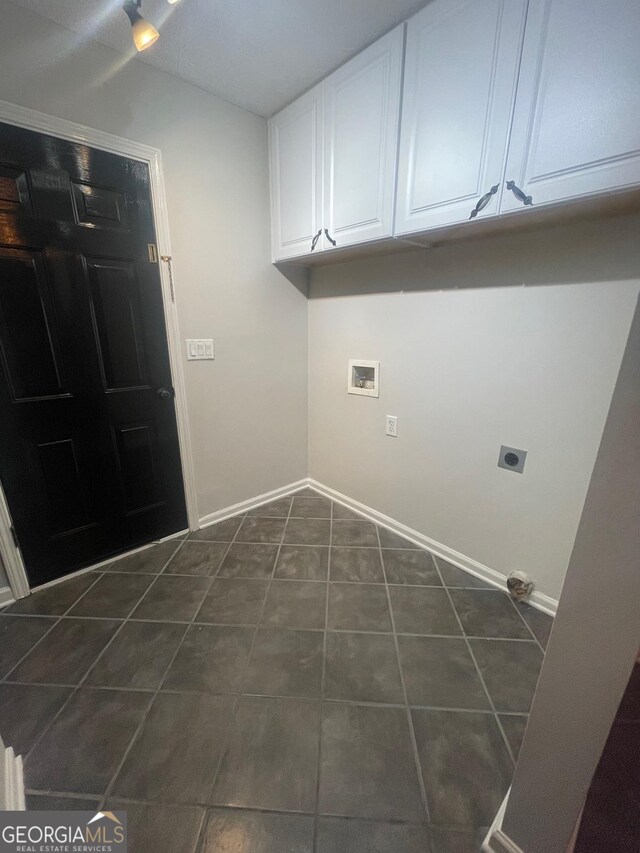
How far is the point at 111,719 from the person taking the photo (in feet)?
3.62

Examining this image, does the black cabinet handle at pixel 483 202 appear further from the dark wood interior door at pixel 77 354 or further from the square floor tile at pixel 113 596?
the square floor tile at pixel 113 596

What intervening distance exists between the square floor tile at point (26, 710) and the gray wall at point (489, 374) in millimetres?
1798

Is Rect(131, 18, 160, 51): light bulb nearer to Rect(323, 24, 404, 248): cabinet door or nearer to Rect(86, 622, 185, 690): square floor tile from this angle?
Rect(323, 24, 404, 248): cabinet door

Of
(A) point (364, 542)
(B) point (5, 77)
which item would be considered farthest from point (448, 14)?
(A) point (364, 542)

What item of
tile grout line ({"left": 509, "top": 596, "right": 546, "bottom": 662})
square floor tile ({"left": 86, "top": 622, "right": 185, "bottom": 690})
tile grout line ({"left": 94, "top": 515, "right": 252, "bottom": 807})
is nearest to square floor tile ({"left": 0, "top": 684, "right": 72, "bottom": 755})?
square floor tile ({"left": 86, "top": 622, "right": 185, "bottom": 690})

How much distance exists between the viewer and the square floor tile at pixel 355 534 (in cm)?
206

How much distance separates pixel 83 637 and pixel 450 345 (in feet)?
7.16

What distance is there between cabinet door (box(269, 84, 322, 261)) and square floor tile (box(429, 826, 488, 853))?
2.36 meters

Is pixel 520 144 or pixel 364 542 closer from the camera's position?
pixel 520 144

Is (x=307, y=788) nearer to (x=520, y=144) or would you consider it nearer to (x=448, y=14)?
(x=520, y=144)

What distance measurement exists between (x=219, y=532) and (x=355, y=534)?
0.90 m

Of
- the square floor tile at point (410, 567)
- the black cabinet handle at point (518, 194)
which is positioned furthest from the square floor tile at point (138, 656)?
the black cabinet handle at point (518, 194)

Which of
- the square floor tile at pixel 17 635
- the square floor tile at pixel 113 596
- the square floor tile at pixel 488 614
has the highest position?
the square floor tile at pixel 488 614

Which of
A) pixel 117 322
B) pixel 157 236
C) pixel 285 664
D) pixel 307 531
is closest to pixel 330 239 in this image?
pixel 157 236
